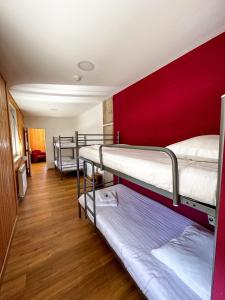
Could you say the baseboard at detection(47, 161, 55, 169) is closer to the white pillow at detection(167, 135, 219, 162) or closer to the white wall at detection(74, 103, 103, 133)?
the white wall at detection(74, 103, 103, 133)

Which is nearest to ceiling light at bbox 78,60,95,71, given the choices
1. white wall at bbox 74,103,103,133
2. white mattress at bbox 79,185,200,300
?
white wall at bbox 74,103,103,133

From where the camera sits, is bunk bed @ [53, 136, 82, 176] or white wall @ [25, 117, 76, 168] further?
white wall @ [25, 117, 76, 168]

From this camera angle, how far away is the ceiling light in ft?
5.90

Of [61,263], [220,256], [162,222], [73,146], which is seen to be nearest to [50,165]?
[73,146]

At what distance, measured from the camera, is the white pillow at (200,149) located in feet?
3.15

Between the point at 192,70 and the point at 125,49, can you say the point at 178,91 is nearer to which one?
the point at 192,70

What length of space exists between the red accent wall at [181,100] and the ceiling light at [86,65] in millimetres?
874

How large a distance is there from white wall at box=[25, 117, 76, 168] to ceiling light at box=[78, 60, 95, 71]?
4.72 meters

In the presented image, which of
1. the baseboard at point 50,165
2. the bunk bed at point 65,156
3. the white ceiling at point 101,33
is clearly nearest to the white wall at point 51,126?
the baseboard at point 50,165

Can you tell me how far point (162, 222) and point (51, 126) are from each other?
588cm

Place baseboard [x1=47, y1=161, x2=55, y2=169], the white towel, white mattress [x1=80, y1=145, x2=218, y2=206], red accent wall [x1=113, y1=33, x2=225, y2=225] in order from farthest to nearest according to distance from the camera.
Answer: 1. baseboard [x1=47, y1=161, x2=55, y2=169]
2. the white towel
3. red accent wall [x1=113, y1=33, x2=225, y2=225]
4. white mattress [x1=80, y1=145, x2=218, y2=206]

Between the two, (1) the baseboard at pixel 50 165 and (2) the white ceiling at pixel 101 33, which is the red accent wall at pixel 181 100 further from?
(1) the baseboard at pixel 50 165

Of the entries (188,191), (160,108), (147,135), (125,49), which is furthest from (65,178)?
(188,191)

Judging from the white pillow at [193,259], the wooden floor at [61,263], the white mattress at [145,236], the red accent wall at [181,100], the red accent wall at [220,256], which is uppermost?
the red accent wall at [181,100]
